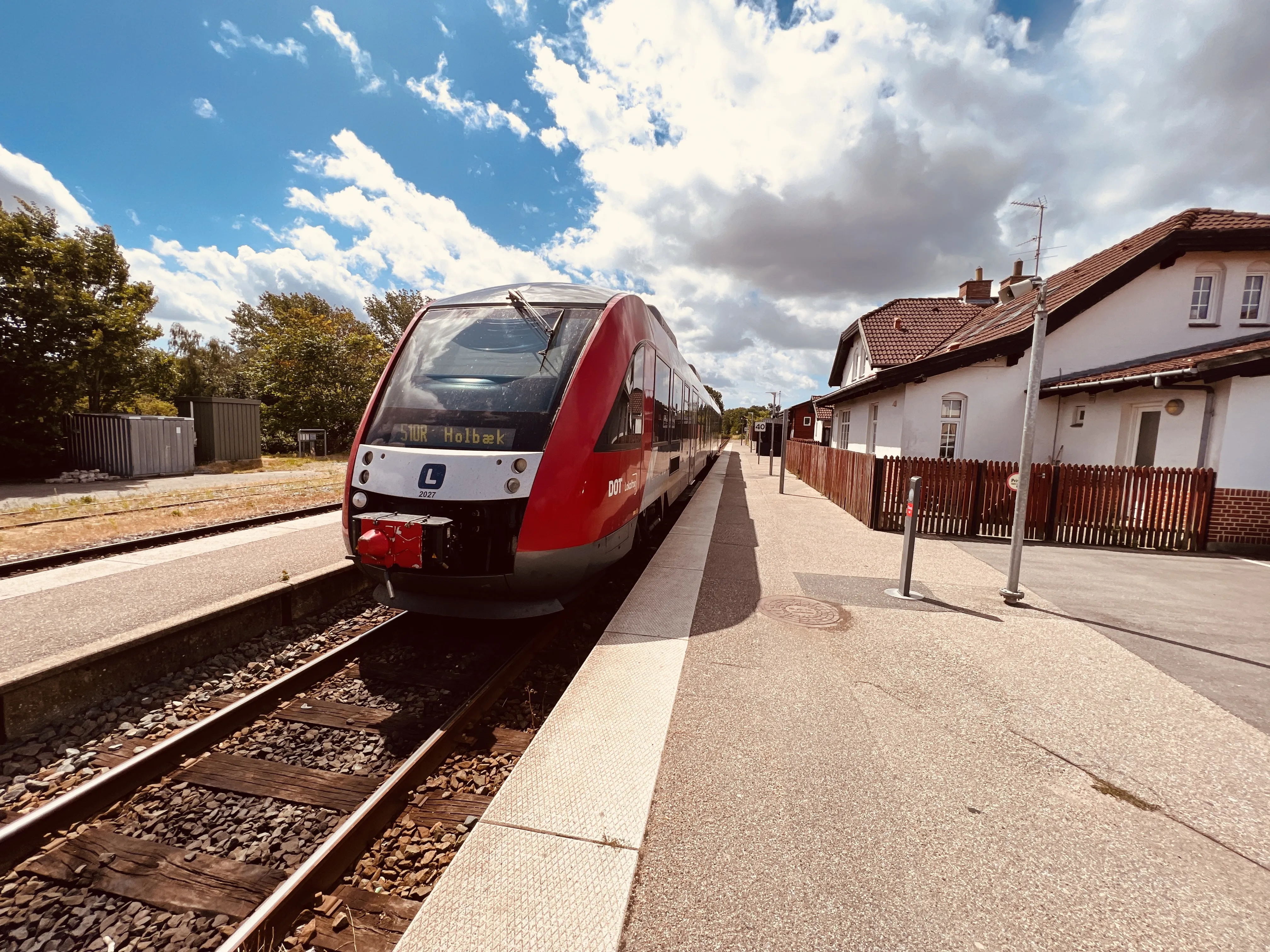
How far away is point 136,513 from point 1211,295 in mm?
23499

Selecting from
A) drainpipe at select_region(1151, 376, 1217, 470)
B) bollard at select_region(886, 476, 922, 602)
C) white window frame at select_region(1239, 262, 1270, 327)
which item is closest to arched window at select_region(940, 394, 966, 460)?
drainpipe at select_region(1151, 376, 1217, 470)

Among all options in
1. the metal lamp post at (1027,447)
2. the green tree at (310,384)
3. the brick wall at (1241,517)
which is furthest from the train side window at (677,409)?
the green tree at (310,384)

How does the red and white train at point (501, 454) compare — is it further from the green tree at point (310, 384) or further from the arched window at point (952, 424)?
the green tree at point (310, 384)

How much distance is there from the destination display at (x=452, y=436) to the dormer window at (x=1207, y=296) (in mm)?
17050

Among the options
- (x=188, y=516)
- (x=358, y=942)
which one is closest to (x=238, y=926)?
(x=358, y=942)

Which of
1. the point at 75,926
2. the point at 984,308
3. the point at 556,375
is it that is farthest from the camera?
the point at 984,308

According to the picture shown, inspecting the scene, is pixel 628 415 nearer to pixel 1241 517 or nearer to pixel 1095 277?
pixel 1241 517

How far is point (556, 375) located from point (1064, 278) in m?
18.5

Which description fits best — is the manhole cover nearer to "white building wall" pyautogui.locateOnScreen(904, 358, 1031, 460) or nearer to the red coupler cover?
the red coupler cover

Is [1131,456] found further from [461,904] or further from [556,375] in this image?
[461,904]

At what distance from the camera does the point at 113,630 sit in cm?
448

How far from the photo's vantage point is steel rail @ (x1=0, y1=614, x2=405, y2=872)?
249 centimetres

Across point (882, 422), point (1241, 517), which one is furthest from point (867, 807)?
point (882, 422)

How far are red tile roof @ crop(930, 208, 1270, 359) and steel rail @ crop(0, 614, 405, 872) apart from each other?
44.9ft
